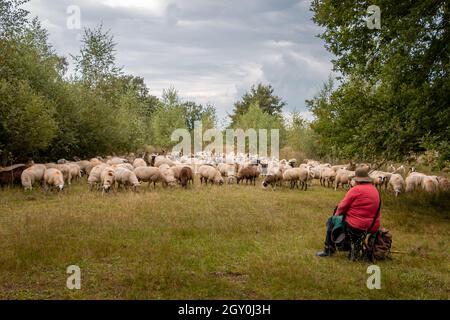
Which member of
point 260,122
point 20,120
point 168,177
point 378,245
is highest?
point 260,122

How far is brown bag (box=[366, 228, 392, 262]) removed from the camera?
30.2 feet

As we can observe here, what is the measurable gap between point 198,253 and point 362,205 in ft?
12.3

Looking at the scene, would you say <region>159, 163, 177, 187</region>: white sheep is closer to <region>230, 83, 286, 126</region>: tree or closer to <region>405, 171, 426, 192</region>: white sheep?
<region>405, 171, 426, 192</region>: white sheep

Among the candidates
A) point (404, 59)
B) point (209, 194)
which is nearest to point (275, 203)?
point (209, 194)

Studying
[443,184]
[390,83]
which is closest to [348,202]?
[390,83]

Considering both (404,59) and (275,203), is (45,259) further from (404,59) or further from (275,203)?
(404,59)

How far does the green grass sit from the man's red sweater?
2.85ft

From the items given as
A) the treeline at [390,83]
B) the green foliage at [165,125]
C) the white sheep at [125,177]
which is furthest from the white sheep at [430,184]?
the green foliage at [165,125]

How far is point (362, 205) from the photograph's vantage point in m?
9.04

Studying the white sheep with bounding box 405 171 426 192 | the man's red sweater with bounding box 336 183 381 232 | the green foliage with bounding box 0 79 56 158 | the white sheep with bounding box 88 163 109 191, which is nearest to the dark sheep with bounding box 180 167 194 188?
the white sheep with bounding box 88 163 109 191

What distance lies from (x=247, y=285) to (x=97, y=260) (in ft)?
11.4

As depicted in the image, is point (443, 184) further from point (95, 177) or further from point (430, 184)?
point (95, 177)

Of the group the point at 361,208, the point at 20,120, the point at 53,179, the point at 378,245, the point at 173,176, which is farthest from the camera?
the point at 173,176

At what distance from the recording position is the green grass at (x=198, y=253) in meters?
7.28
